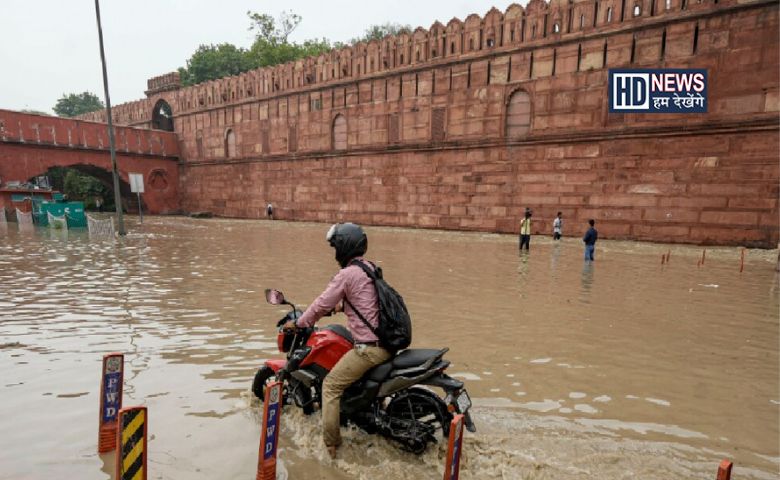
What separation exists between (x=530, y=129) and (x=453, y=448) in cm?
1945

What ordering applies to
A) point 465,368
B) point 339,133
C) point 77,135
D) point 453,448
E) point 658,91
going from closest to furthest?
point 453,448 → point 465,368 → point 658,91 → point 339,133 → point 77,135

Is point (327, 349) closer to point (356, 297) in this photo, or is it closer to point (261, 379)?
point (356, 297)

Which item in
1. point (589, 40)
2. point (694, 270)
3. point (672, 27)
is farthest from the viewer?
point (589, 40)

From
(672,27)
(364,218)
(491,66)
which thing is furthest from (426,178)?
(672,27)

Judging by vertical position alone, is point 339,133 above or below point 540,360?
above

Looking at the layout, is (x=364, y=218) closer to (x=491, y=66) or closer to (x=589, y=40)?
(x=491, y=66)

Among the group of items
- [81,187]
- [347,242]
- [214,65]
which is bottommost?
[347,242]

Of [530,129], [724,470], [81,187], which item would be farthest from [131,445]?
[81,187]

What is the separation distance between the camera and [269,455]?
260 cm

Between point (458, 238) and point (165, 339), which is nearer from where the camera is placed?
point (165, 339)

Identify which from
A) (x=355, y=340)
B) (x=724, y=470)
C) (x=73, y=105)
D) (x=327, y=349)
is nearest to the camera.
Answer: (x=724, y=470)

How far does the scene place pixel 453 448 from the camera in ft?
7.02

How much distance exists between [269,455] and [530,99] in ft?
65.6

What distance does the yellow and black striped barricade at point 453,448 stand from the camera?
2.11 metres
